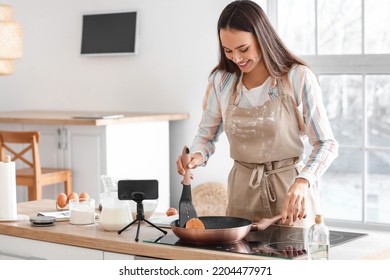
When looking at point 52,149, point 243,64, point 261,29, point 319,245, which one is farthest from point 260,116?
point 52,149

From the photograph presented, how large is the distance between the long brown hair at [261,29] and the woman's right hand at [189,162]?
403 mm

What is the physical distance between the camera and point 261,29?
276 centimetres

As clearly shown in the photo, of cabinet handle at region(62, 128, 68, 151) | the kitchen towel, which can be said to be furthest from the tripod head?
cabinet handle at region(62, 128, 68, 151)

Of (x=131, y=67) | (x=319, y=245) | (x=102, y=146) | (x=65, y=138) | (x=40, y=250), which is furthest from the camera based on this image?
(x=131, y=67)

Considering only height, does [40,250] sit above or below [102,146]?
below

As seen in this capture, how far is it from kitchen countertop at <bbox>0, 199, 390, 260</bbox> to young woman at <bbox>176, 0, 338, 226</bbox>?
0.30 m

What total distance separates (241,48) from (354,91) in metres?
2.43

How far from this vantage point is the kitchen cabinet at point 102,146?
5426 mm

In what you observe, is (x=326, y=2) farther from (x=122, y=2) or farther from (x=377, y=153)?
(x=122, y=2)

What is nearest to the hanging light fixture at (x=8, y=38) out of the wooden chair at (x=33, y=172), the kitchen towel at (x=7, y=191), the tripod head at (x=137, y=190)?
the wooden chair at (x=33, y=172)

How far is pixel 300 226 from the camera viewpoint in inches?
112

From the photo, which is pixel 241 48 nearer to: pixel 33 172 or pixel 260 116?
pixel 260 116
